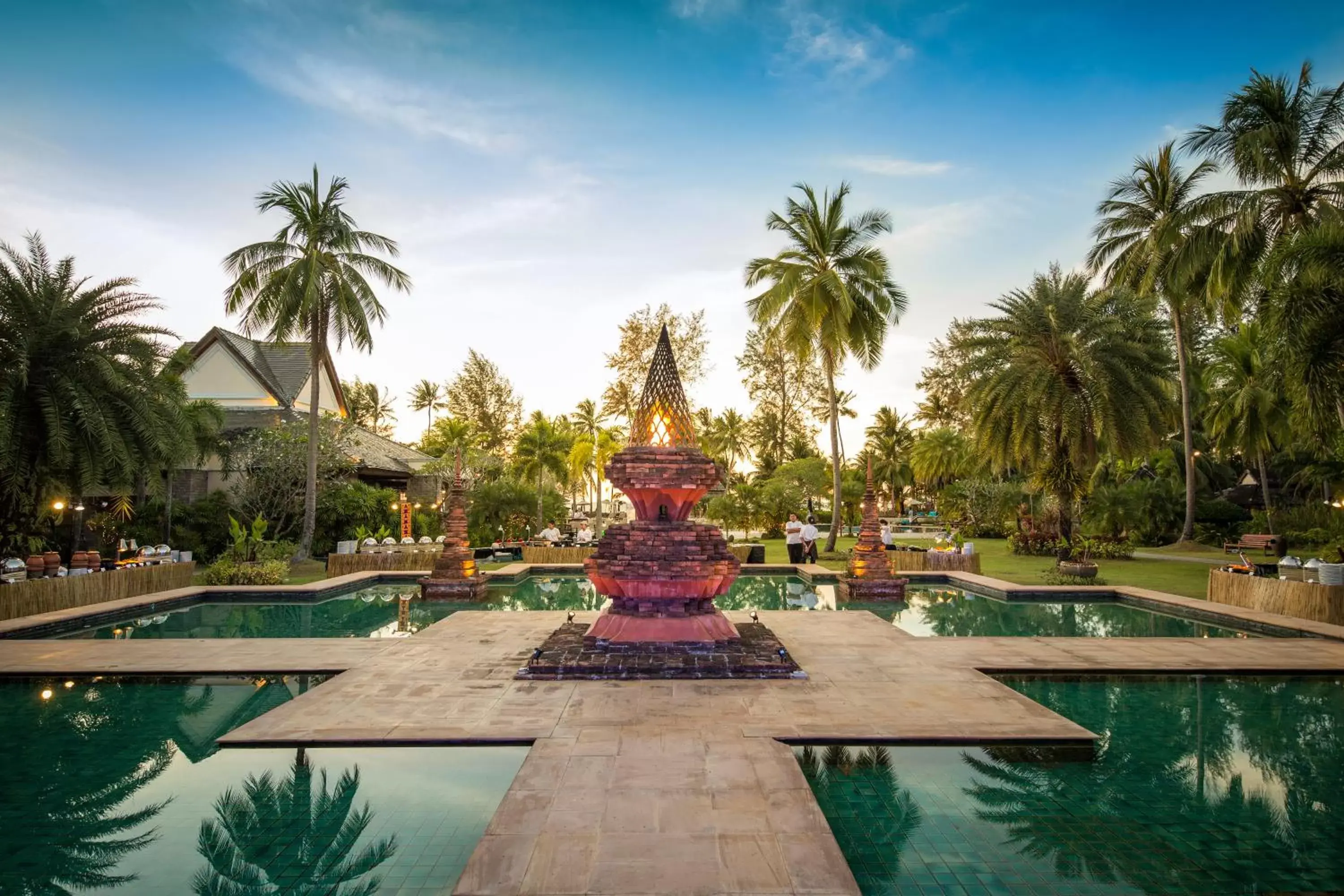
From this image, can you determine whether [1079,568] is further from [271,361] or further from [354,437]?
[271,361]

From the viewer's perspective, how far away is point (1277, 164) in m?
15.9

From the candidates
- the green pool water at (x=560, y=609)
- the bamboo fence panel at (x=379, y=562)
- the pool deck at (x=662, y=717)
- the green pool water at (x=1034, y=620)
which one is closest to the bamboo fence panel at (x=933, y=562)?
the green pool water at (x=560, y=609)

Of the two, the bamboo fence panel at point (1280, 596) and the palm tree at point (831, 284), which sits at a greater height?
the palm tree at point (831, 284)

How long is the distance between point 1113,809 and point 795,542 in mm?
15572

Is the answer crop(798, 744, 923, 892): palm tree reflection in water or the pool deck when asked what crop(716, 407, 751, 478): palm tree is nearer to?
the pool deck

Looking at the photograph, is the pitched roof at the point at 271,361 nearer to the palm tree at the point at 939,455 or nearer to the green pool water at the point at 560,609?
the green pool water at the point at 560,609

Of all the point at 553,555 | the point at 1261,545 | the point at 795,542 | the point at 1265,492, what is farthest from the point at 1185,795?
the point at 1265,492

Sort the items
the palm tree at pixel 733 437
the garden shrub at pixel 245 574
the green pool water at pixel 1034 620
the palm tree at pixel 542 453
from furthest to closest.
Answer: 1. the palm tree at pixel 733 437
2. the palm tree at pixel 542 453
3. the garden shrub at pixel 245 574
4. the green pool water at pixel 1034 620

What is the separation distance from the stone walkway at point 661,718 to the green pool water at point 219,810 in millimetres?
313

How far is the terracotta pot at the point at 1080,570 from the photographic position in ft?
56.0

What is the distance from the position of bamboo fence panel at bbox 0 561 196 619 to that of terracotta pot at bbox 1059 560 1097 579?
20.3 metres

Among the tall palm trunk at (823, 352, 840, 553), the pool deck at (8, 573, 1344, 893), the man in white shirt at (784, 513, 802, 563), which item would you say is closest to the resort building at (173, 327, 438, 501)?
the man in white shirt at (784, 513, 802, 563)

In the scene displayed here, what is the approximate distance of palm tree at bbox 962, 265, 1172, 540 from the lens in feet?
68.3

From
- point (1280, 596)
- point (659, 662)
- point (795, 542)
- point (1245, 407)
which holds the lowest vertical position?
point (659, 662)
